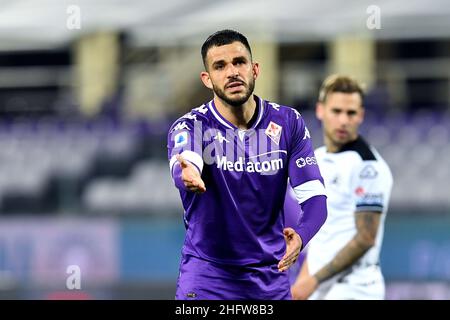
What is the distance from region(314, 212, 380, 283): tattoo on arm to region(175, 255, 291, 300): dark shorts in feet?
5.03

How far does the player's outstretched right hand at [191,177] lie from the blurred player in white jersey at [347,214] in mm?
2115

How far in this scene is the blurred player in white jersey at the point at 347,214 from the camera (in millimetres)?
7852

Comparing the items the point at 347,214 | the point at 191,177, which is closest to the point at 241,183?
the point at 191,177

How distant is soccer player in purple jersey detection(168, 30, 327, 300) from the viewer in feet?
20.4

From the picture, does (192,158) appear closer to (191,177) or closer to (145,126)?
(191,177)

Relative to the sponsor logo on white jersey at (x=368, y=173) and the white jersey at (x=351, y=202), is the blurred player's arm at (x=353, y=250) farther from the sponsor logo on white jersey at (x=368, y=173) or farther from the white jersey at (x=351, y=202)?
the sponsor logo on white jersey at (x=368, y=173)

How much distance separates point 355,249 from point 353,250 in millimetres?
15

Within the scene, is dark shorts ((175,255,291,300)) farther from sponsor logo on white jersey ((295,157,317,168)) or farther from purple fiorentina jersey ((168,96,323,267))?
sponsor logo on white jersey ((295,157,317,168))

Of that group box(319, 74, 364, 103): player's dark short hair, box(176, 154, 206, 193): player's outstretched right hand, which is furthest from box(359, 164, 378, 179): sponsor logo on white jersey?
box(176, 154, 206, 193): player's outstretched right hand

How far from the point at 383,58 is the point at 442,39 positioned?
2048 mm

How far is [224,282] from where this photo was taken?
20.7ft

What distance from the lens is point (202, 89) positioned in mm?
22828

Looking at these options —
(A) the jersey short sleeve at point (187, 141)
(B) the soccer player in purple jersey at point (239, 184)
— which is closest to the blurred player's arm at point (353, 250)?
(B) the soccer player in purple jersey at point (239, 184)

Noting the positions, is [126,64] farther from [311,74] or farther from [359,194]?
[359,194]
